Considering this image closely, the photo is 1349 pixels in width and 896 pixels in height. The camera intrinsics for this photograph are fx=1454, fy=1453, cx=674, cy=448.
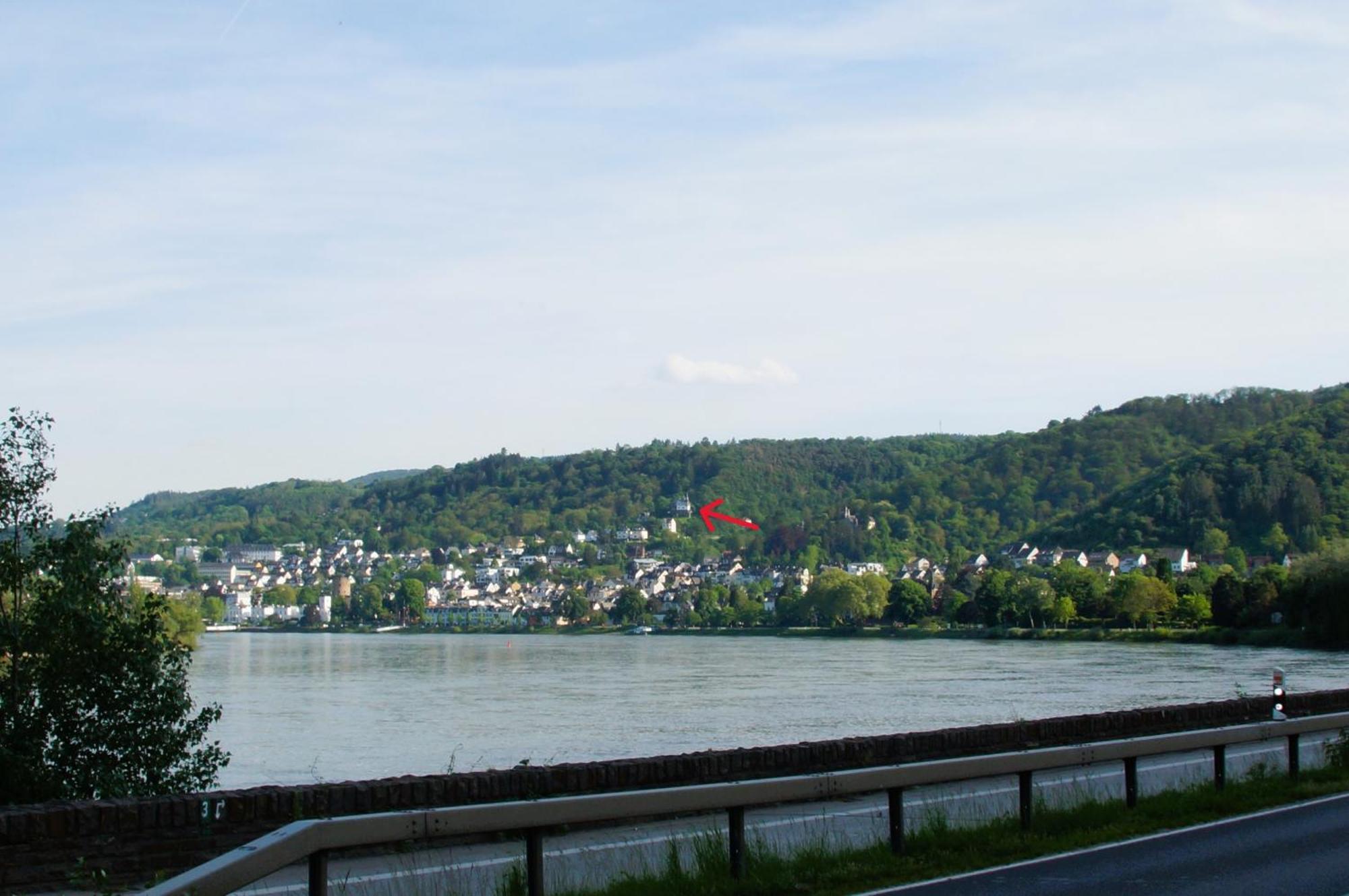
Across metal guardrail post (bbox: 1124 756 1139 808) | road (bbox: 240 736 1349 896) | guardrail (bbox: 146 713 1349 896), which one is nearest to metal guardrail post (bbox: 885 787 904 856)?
guardrail (bbox: 146 713 1349 896)

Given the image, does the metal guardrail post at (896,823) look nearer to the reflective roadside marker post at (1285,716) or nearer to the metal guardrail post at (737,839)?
the metal guardrail post at (737,839)

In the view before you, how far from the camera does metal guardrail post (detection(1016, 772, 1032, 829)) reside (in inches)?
440

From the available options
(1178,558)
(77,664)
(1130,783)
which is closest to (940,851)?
(1130,783)

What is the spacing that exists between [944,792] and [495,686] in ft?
178

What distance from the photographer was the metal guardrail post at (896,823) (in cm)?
1015

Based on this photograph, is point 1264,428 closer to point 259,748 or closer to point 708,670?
point 708,670

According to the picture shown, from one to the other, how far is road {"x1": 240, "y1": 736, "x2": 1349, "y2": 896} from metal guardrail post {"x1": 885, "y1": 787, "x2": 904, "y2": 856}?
38 cm

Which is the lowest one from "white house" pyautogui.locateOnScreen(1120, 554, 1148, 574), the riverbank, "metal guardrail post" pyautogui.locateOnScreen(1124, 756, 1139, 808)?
the riverbank

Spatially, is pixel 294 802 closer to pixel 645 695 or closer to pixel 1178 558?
pixel 645 695

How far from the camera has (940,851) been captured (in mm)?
10320

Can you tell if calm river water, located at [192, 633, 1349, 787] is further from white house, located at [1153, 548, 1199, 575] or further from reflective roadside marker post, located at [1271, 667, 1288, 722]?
white house, located at [1153, 548, 1199, 575]

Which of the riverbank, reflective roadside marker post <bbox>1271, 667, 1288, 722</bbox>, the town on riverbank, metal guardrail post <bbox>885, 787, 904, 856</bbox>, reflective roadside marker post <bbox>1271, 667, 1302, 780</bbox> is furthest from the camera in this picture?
the town on riverbank

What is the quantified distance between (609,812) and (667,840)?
119 cm

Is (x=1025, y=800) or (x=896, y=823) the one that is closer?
(x=896, y=823)
